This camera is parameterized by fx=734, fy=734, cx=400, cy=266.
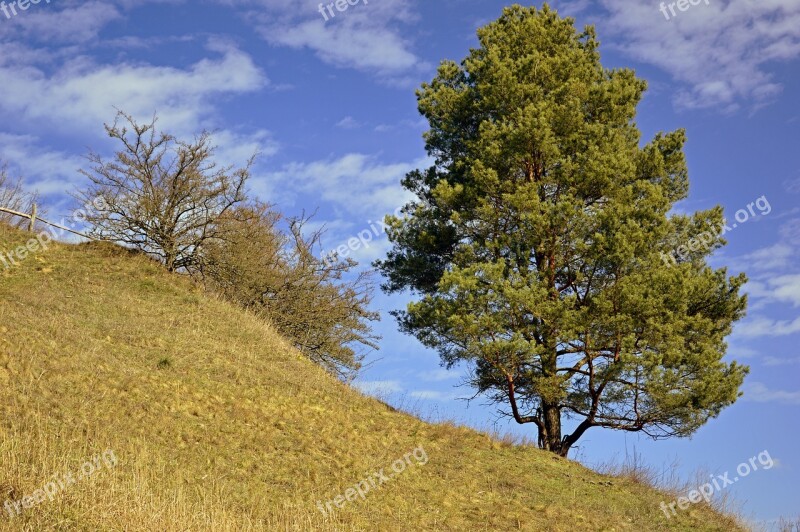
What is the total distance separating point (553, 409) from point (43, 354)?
13459mm

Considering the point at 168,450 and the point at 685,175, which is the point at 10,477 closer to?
the point at 168,450

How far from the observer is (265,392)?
18.4 meters
